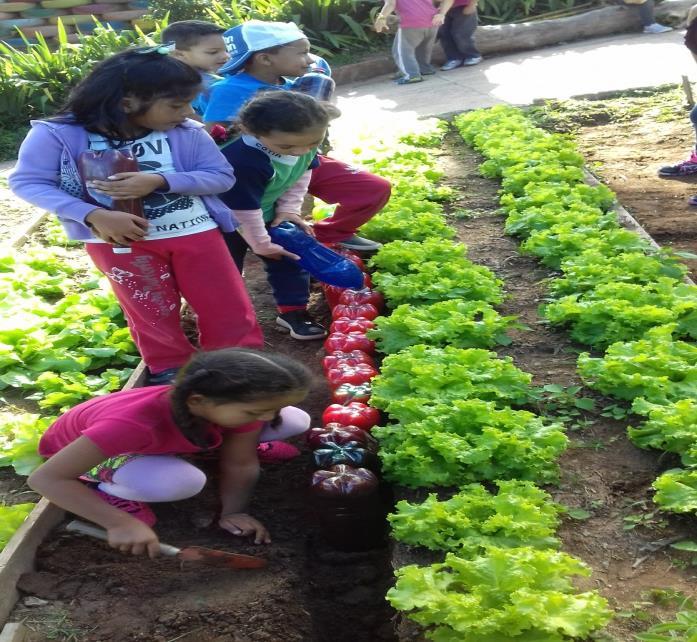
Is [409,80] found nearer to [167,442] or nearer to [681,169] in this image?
[681,169]

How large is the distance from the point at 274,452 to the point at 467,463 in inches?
38.0

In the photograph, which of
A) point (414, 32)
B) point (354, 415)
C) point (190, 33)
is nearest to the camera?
point (354, 415)

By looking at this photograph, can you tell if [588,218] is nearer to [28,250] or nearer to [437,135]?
[437,135]

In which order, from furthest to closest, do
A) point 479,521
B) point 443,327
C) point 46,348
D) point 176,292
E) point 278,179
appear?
point 278,179, point 46,348, point 443,327, point 176,292, point 479,521

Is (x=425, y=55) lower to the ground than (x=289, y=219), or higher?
lower

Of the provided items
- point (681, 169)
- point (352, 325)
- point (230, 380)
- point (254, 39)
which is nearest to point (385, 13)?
point (681, 169)

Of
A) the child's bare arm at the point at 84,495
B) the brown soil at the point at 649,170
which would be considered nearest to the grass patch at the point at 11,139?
the brown soil at the point at 649,170

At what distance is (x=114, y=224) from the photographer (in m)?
3.66

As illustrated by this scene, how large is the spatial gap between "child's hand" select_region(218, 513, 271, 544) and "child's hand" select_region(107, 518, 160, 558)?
32cm

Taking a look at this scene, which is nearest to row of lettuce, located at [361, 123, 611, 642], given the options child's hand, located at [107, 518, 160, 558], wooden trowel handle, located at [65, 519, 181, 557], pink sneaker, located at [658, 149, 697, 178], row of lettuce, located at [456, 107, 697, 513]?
row of lettuce, located at [456, 107, 697, 513]

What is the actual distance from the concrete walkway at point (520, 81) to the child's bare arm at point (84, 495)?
5.79 metres

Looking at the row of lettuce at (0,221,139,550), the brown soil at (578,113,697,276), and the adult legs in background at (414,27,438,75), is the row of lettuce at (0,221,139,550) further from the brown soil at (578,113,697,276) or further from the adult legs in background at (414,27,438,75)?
the adult legs in background at (414,27,438,75)

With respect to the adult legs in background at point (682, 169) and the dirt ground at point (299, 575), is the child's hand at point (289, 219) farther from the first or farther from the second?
the adult legs in background at point (682, 169)

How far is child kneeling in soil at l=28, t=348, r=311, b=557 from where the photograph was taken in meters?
3.05
